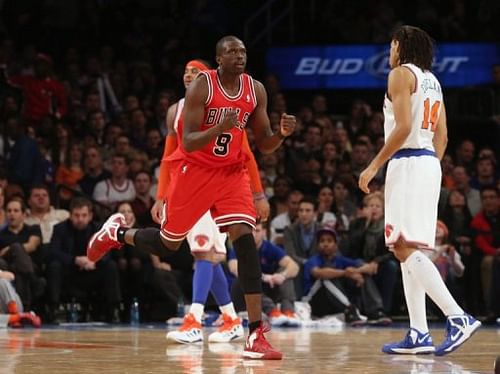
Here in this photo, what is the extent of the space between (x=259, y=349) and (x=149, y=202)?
6.16 m

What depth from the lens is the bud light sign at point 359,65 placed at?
1675 centimetres

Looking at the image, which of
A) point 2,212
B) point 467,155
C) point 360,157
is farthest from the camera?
point 467,155

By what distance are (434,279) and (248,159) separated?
147 cm

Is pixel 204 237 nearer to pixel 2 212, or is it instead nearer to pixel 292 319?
pixel 292 319

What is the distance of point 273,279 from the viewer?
1167cm

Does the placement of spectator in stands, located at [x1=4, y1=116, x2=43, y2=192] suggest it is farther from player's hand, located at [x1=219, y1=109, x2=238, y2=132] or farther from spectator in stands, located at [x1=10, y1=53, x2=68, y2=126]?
player's hand, located at [x1=219, y1=109, x2=238, y2=132]

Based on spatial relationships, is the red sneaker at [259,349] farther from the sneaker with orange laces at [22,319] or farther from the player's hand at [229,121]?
the sneaker with orange laces at [22,319]

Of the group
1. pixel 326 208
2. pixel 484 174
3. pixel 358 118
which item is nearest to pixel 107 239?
pixel 326 208

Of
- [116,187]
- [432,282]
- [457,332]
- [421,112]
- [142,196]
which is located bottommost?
[457,332]

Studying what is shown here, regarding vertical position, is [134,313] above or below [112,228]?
below

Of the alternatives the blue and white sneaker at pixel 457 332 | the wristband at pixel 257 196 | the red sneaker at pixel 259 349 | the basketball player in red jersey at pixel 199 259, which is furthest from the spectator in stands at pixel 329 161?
the red sneaker at pixel 259 349

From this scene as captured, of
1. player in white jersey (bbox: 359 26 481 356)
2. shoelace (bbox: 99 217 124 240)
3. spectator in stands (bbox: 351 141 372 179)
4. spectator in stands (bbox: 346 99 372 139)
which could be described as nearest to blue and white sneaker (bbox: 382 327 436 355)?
player in white jersey (bbox: 359 26 481 356)

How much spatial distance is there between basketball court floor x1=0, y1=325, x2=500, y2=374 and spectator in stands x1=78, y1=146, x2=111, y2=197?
3.67m

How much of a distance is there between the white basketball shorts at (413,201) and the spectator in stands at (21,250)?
500cm
